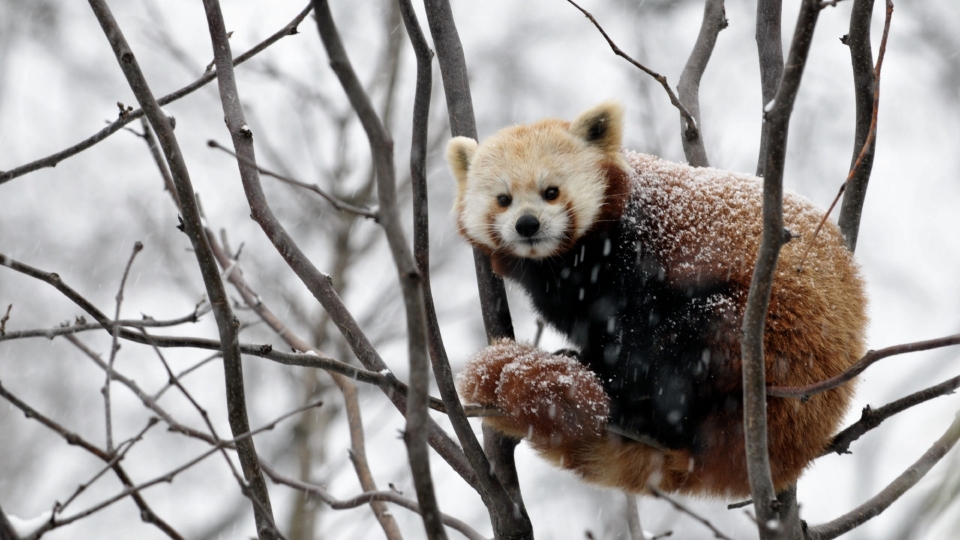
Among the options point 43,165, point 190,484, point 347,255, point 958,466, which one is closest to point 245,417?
point 43,165

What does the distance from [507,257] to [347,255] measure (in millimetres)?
5967

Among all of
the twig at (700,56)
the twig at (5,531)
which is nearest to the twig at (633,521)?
the twig at (700,56)

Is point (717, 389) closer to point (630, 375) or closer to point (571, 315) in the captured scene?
point (630, 375)

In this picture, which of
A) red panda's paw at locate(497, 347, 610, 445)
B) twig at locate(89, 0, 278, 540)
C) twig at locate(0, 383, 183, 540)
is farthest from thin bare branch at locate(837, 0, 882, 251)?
twig at locate(0, 383, 183, 540)

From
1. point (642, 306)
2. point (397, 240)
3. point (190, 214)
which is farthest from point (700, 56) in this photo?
point (397, 240)

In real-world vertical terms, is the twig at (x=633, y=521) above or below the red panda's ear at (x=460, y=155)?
below

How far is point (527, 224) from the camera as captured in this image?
336 centimetres

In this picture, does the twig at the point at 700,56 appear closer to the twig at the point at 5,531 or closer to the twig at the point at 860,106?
the twig at the point at 860,106

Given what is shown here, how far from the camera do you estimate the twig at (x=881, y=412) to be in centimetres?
191

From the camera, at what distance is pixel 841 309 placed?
2.99 meters

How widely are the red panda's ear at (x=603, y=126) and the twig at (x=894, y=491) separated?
178cm

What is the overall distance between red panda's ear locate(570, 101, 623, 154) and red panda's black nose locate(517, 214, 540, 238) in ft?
1.86

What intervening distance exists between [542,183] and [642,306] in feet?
2.30

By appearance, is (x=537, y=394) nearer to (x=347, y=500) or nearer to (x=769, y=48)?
(x=347, y=500)
